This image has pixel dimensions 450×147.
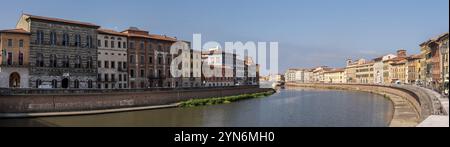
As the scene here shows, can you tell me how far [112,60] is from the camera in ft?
179

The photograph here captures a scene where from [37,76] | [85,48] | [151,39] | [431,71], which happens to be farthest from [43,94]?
[431,71]

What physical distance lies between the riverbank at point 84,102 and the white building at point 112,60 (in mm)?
8188

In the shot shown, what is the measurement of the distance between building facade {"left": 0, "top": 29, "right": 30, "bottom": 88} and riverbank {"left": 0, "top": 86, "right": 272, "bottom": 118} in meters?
6.73

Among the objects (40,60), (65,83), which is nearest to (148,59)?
(65,83)

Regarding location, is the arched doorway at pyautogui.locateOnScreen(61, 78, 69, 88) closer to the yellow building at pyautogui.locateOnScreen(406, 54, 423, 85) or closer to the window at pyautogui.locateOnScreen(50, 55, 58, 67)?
the window at pyautogui.locateOnScreen(50, 55, 58, 67)

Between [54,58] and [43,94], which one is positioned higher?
[54,58]

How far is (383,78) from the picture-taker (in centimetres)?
12562

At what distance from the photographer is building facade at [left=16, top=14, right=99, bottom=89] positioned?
1768 inches

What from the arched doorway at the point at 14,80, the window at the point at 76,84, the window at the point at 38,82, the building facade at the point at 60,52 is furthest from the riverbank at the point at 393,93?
the arched doorway at the point at 14,80

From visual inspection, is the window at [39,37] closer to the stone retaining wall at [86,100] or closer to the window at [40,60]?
A: the window at [40,60]

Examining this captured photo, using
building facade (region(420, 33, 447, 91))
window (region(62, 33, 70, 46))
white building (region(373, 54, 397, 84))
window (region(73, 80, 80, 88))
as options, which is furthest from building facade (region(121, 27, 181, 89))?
white building (region(373, 54, 397, 84))

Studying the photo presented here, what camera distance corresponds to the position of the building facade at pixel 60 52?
44.9 metres
